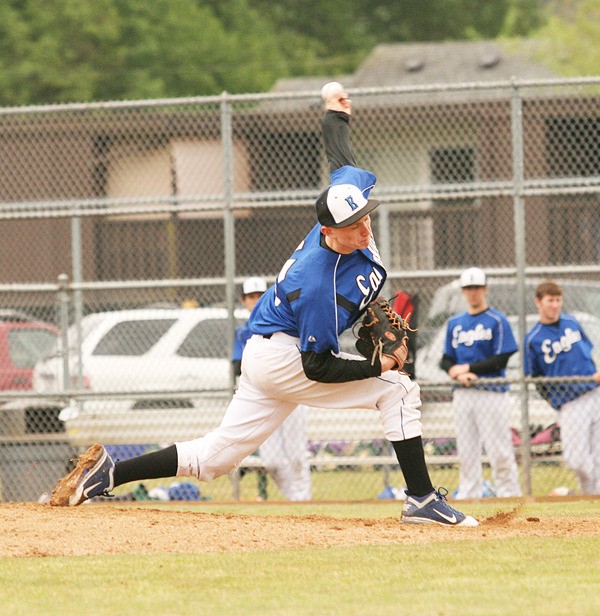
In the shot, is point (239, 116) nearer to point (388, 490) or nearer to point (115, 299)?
point (115, 299)

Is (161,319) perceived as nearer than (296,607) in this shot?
No

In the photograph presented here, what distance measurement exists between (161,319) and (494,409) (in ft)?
9.82

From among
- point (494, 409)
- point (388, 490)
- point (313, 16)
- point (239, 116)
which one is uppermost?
point (313, 16)

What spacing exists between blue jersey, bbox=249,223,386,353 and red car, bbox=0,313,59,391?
549 centimetres

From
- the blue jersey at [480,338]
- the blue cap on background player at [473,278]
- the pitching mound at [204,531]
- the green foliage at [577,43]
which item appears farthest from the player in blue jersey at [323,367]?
the green foliage at [577,43]

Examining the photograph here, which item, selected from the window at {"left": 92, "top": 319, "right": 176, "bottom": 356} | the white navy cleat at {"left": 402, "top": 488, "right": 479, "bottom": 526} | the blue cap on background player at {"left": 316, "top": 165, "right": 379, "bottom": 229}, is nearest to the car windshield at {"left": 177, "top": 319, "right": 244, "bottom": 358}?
the window at {"left": 92, "top": 319, "right": 176, "bottom": 356}

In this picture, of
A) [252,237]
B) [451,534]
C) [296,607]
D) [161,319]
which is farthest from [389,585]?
[252,237]

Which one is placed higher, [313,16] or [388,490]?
[313,16]

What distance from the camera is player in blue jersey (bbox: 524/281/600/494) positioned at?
10.2m

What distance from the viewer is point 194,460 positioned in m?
6.68

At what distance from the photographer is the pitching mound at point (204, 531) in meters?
5.95

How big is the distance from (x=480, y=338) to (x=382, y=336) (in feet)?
Answer: 14.0

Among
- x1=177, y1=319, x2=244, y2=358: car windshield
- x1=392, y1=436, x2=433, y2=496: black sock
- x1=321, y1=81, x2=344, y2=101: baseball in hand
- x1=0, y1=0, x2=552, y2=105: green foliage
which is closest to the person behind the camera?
x1=392, y1=436, x2=433, y2=496: black sock

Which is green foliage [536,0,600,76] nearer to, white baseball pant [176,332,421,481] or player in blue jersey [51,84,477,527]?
player in blue jersey [51,84,477,527]
